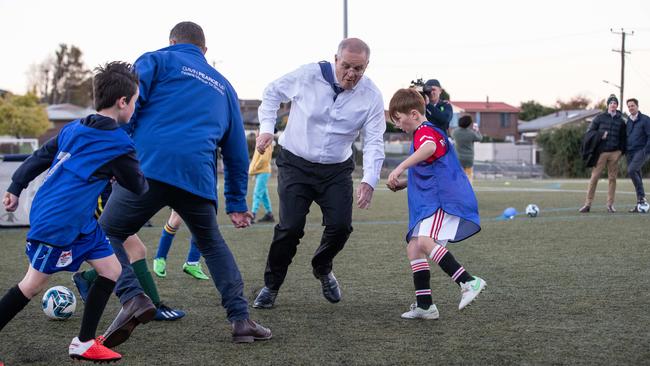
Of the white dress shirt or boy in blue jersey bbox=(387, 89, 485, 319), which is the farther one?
the white dress shirt

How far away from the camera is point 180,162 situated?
15.2 feet

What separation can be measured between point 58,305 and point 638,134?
12165mm

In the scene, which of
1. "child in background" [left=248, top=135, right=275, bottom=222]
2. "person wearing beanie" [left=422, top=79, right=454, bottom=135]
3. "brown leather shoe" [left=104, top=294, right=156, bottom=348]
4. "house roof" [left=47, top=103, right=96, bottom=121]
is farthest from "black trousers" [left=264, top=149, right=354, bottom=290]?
"house roof" [left=47, top=103, right=96, bottom=121]

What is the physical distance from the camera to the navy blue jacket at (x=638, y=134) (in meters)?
14.6

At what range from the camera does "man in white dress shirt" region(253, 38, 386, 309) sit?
5.72 m

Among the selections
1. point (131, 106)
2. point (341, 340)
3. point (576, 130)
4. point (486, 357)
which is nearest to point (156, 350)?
point (341, 340)

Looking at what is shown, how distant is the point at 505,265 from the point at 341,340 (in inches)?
141

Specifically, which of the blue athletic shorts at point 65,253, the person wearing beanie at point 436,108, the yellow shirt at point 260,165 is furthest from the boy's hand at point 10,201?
the yellow shirt at point 260,165

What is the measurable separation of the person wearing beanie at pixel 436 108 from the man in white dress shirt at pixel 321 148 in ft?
15.4

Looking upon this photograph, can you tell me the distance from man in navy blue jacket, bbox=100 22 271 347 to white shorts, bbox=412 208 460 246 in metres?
1.43

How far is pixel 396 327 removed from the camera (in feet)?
16.8

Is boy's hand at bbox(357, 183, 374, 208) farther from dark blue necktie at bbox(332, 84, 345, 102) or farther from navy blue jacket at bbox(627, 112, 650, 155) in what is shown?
navy blue jacket at bbox(627, 112, 650, 155)

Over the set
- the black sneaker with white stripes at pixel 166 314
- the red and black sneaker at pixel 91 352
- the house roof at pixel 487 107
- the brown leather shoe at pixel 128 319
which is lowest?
the black sneaker with white stripes at pixel 166 314

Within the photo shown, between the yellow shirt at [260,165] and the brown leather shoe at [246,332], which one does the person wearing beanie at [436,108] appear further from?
the brown leather shoe at [246,332]
